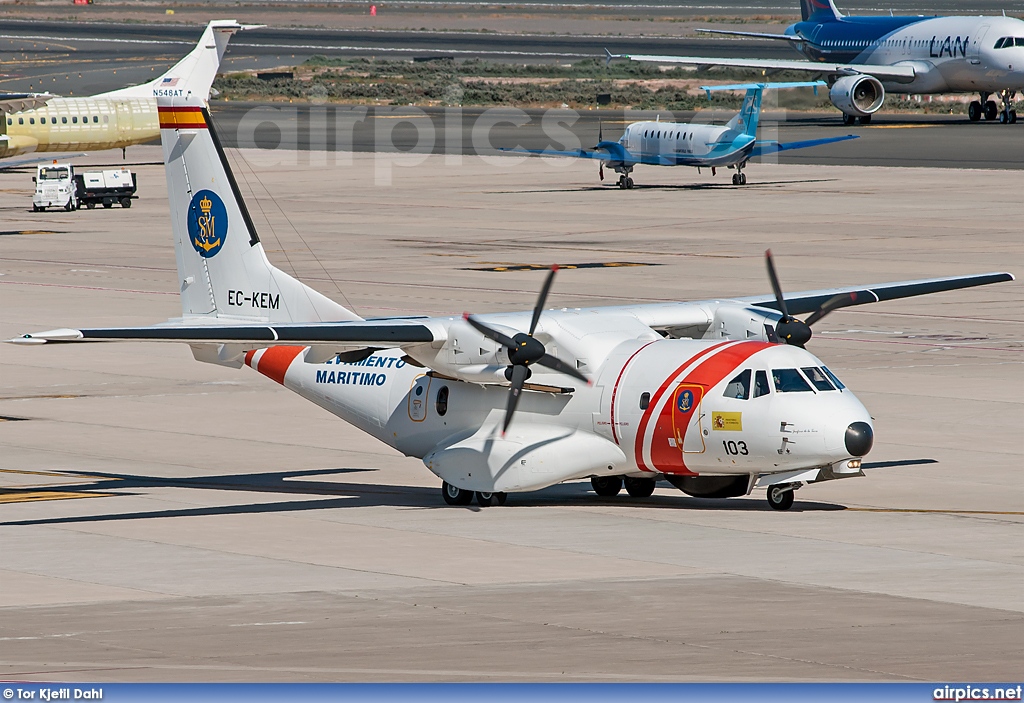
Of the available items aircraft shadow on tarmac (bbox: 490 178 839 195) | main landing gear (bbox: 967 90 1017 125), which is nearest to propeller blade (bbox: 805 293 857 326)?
aircraft shadow on tarmac (bbox: 490 178 839 195)

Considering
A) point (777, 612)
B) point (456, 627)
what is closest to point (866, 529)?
point (777, 612)

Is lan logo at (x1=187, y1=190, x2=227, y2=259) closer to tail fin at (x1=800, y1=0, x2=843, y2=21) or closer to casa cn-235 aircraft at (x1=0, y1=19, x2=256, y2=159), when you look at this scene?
casa cn-235 aircraft at (x1=0, y1=19, x2=256, y2=159)

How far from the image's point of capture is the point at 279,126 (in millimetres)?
136625

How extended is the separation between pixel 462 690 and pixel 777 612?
32.8 ft

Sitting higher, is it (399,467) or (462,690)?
(462,690)

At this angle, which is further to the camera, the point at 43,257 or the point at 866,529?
the point at 43,257

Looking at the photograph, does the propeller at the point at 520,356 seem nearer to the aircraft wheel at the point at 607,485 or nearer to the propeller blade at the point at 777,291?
the aircraft wheel at the point at 607,485

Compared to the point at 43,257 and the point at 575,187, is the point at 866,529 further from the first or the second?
the point at 575,187

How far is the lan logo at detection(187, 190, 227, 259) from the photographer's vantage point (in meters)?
30.8

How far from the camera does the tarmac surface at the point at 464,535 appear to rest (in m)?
17.2

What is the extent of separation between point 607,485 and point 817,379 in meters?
4.40

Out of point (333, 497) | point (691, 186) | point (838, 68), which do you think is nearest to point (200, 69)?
point (691, 186)

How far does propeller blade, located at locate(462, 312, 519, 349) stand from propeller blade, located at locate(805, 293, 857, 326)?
17.4 feet

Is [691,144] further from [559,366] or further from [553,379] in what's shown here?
[559,366]
